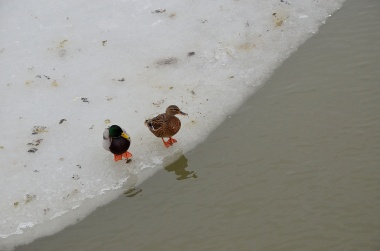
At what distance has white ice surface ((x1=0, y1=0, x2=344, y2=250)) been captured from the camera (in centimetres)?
667

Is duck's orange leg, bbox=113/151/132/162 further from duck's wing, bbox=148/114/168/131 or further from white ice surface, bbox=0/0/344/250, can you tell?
duck's wing, bbox=148/114/168/131

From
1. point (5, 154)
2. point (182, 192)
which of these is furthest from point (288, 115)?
point (5, 154)

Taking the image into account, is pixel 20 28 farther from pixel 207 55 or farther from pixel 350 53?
pixel 350 53

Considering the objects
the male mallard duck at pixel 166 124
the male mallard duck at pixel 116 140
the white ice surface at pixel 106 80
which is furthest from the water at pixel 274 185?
the male mallard duck at pixel 116 140

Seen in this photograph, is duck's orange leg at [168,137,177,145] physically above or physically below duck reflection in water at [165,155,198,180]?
above

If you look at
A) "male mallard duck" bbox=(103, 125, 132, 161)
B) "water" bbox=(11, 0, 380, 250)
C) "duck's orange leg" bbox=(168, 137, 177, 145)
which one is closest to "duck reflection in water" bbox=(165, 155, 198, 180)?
"water" bbox=(11, 0, 380, 250)

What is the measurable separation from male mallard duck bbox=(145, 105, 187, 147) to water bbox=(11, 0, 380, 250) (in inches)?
16.2

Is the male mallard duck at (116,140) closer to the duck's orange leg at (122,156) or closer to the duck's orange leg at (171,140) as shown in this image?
the duck's orange leg at (122,156)

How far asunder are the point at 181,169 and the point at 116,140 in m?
0.93

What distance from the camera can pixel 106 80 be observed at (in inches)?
320

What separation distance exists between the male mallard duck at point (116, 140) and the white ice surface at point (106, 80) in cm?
30

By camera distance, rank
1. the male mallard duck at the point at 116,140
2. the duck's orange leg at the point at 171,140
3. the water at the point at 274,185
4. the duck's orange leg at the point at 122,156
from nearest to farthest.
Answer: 1. the water at the point at 274,185
2. the male mallard duck at the point at 116,140
3. the duck's orange leg at the point at 122,156
4. the duck's orange leg at the point at 171,140

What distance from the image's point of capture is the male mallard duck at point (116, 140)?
6566mm

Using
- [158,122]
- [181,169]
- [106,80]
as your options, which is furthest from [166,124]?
[106,80]
